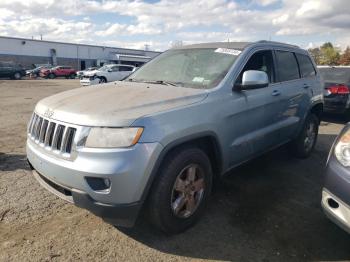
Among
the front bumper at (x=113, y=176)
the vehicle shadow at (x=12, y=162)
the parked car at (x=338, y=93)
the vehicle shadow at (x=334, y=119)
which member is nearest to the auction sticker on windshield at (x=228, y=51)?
the front bumper at (x=113, y=176)

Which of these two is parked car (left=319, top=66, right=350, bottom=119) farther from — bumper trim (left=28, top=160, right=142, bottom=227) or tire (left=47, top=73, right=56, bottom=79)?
tire (left=47, top=73, right=56, bottom=79)

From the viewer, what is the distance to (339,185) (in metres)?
2.59

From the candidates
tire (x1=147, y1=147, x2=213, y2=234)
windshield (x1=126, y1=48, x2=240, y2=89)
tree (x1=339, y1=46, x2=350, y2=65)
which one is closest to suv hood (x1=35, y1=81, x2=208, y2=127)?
windshield (x1=126, y1=48, x2=240, y2=89)

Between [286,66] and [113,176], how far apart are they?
3391mm

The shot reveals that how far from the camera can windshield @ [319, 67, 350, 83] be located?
29.2 feet

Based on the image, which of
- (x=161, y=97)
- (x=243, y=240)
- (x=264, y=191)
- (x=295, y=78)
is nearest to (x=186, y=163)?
(x=161, y=97)

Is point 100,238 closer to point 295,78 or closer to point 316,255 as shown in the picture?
point 316,255

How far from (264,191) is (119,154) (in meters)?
2.39

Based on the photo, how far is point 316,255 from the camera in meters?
2.85

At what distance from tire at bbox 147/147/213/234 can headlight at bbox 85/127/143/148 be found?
0.42 metres

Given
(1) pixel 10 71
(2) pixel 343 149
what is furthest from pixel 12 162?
(1) pixel 10 71

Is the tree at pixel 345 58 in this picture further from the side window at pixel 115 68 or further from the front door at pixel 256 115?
the front door at pixel 256 115

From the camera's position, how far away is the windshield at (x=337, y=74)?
29.2 feet

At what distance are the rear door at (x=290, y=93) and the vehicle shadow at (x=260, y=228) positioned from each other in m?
0.78
